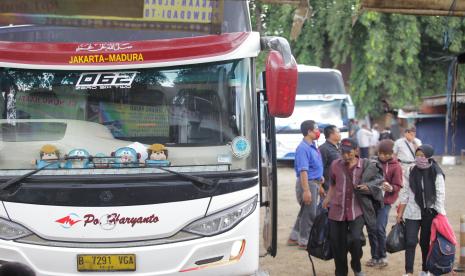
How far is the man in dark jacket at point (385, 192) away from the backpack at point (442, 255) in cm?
107

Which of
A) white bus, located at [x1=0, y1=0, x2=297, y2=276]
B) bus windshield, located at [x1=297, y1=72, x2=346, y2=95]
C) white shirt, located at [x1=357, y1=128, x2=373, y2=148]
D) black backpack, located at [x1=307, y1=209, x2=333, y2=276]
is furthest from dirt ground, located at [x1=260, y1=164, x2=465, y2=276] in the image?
bus windshield, located at [x1=297, y1=72, x2=346, y2=95]

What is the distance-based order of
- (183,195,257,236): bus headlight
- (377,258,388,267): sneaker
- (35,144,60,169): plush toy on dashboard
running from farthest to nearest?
(377,258,388,267): sneaker
(35,144,60,169): plush toy on dashboard
(183,195,257,236): bus headlight

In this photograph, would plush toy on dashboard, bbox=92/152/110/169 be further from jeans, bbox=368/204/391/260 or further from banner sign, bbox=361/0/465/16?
jeans, bbox=368/204/391/260

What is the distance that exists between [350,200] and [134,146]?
2585 mm

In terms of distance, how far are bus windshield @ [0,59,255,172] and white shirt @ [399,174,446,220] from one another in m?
2.34

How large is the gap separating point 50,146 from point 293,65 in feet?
7.11

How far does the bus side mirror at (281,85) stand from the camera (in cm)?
536

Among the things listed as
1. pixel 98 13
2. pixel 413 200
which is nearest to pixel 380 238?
pixel 413 200

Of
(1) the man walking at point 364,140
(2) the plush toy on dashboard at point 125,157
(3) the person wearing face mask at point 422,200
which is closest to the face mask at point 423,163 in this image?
(3) the person wearing face mask at point 422,200

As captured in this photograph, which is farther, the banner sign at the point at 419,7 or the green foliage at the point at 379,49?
the green foliage at the point at 379,49

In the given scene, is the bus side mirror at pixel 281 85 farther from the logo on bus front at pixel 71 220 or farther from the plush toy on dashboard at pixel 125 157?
the logo on bus front at pixel 71 220

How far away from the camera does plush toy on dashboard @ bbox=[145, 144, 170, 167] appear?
5.45 meters

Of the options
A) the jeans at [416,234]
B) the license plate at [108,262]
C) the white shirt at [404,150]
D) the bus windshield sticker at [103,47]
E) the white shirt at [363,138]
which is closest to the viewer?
the license plate at [108,262]

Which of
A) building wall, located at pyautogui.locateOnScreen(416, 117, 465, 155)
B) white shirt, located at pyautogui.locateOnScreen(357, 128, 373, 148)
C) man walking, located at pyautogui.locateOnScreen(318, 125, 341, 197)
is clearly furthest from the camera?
building wall, located at pyautogui.locateOnScreen(416, 117, 465, 155)
